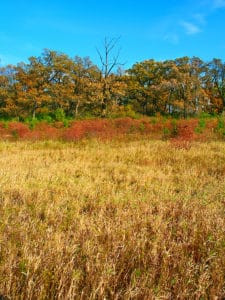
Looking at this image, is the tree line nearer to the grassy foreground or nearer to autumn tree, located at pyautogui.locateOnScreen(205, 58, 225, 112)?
autumn tree, located at pyautogui.locateOnScreen(205, 58, 225, 112)

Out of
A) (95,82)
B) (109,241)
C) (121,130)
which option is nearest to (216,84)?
(95,82)

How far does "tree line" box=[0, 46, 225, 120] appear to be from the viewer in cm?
3728

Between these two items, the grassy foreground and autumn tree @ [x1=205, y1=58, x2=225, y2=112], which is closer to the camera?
the grassy foreground

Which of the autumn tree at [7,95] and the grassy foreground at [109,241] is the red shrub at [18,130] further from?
the autumn tree at [7,95]

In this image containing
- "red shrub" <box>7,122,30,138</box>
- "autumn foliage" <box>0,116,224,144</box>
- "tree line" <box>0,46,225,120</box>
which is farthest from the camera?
"tree line" <box>0,46,225,120</box>

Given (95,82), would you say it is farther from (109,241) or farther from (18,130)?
(109,241)

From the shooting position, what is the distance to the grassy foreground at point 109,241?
199cm

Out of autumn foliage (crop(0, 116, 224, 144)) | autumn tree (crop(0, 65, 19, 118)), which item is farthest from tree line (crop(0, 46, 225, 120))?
autumn foliage (crop(0, 116, 224, 144))

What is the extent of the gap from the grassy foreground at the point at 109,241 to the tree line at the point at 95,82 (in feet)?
99.1

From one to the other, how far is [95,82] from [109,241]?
33208mm

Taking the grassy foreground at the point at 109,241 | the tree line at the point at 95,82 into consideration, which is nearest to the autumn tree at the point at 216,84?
the tree line at the point at 95,82

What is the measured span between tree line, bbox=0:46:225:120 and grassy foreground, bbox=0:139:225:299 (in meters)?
30.2

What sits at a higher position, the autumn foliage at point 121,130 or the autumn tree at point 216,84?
the autumn tree at point 216,84

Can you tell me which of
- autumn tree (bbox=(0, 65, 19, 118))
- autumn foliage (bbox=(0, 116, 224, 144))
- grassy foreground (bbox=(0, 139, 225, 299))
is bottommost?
grassy foreground (bbox=(0, 139, 225, 299))
